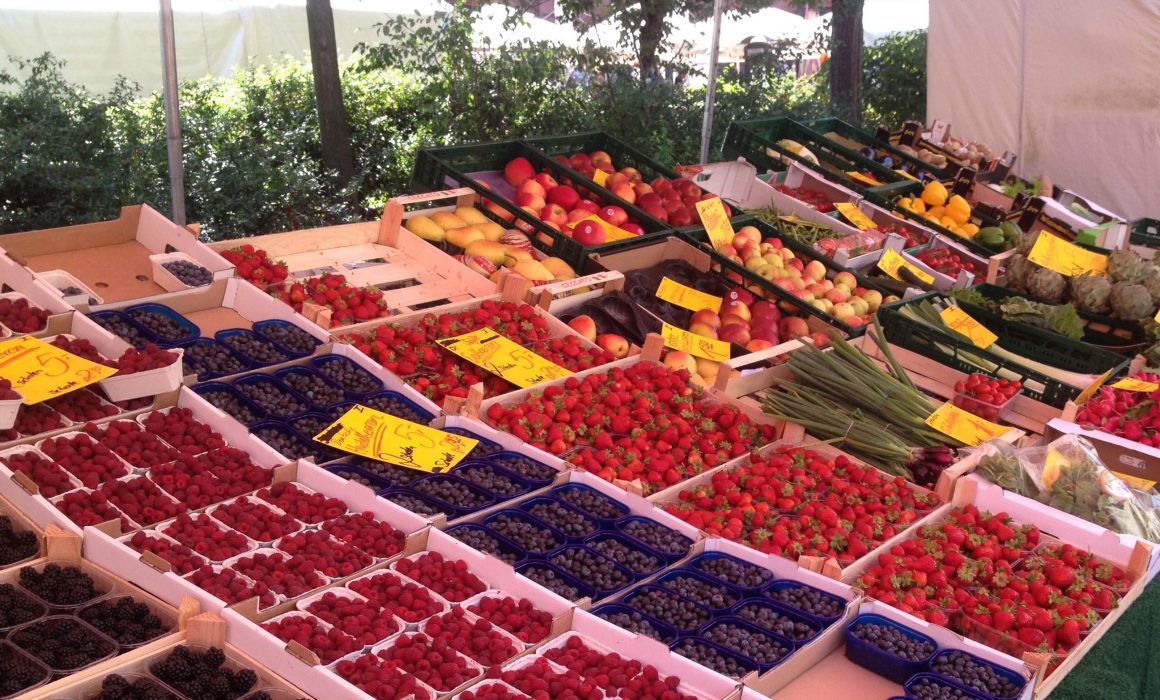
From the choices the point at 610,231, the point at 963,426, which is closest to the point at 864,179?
the point at 610,231

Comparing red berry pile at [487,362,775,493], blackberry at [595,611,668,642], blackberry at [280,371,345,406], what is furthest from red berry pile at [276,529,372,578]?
red berry pile at [487,362,775,493]

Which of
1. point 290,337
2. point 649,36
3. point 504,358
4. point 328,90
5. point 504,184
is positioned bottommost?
point 504,358

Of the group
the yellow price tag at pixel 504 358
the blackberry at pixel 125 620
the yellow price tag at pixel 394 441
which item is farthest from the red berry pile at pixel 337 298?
the blackberry at pixel 125 620

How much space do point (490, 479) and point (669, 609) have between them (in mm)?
715

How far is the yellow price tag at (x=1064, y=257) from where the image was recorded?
5277mm

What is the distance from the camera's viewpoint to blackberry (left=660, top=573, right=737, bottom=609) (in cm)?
272

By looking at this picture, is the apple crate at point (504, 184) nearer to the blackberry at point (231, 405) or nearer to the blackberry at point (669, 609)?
the blackberry at point (231, 405)

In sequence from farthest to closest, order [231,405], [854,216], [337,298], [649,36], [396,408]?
[649,36] → [854,216] → [337,298] → [396,408] → [231,405]

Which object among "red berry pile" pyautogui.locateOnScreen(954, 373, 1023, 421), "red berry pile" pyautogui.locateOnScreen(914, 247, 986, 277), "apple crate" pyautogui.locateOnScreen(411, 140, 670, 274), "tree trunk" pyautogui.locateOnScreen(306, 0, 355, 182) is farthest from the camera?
"tree trunk" pyautogui.locateOnScreen(306, 0, 355, 182)

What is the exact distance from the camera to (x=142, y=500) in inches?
105

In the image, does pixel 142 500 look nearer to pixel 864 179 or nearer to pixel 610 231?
pixel 610 231

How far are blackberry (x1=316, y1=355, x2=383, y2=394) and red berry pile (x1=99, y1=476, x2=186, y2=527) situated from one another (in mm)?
793

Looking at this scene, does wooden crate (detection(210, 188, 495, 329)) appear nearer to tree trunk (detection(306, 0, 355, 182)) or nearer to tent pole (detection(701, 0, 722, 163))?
tent pole (detection(701, 0, 722, 163))

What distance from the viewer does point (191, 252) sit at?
3895mm
